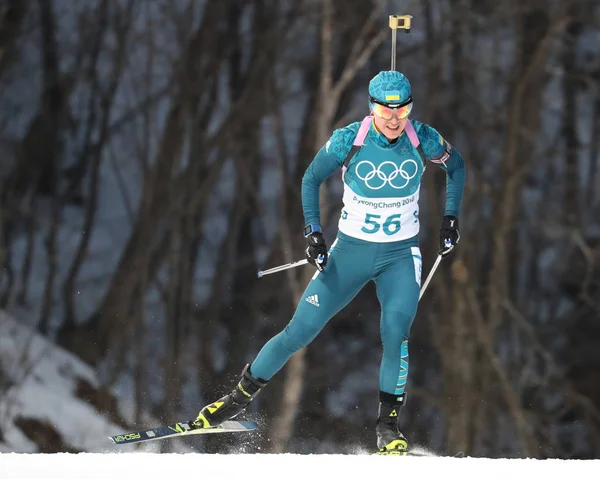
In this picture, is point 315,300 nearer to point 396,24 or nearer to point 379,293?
point 379,293

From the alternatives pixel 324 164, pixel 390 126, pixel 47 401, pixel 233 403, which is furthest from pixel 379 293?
pixel 47 401

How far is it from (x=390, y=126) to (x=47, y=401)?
7.70 metres

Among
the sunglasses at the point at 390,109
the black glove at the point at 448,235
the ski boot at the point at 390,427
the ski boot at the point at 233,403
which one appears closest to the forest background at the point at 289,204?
the ski boot at the point at 233,403

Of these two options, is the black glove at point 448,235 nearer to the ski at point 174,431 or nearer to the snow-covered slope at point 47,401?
the ski at point 174,431

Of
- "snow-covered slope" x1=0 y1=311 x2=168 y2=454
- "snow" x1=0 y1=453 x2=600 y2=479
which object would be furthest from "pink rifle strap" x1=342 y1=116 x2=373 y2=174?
"snow-covered slope" x1=0 y1=311 x2=168 y2=454

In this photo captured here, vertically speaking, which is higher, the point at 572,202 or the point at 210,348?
the point at 572,202

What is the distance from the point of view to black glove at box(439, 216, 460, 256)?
205 inches

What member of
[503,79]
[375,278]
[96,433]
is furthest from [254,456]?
[503,79]

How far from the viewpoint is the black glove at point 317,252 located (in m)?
5.12

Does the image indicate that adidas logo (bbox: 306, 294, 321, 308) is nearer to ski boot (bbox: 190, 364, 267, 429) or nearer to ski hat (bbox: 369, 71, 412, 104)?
ski boot (bbox: 190, 364, 267, 429)

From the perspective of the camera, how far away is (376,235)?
16.9ft

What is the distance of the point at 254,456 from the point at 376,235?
1.12 m

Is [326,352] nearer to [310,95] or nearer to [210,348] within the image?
[210,348]

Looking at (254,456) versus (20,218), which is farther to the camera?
(20,218)
